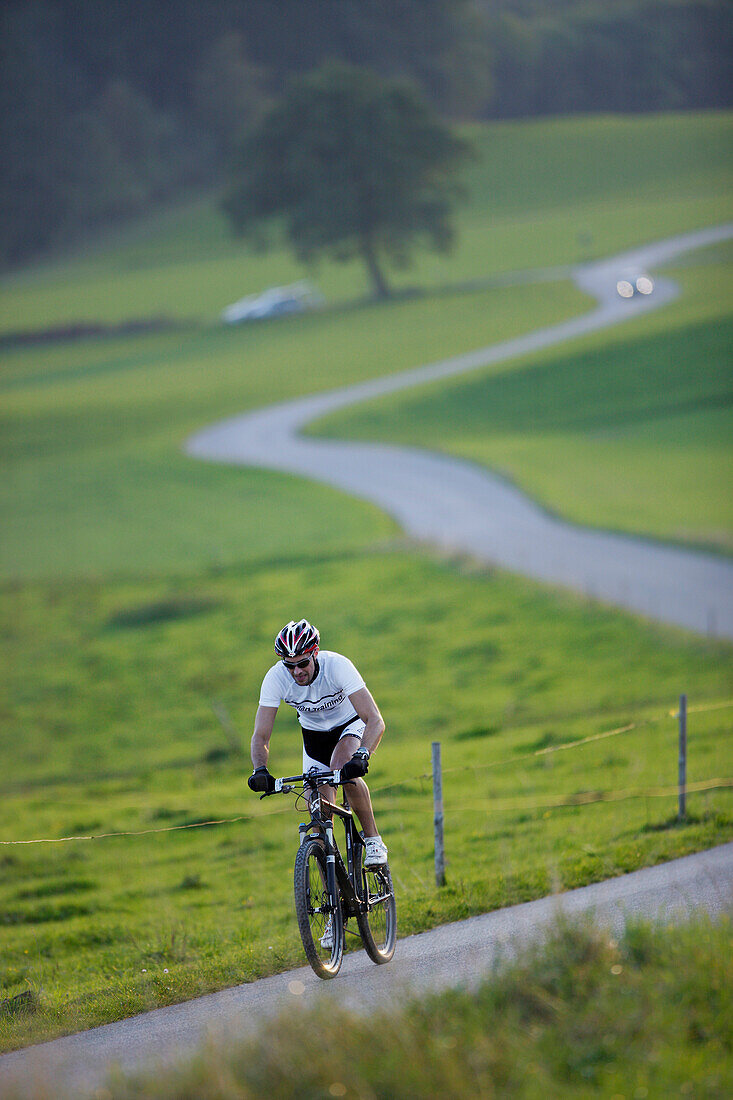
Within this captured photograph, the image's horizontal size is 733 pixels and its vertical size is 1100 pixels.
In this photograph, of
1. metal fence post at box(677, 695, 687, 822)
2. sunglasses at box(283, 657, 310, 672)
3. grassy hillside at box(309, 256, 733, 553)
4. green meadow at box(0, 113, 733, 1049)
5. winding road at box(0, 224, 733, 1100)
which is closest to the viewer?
winding road at box(0, 224, 733, 1100)

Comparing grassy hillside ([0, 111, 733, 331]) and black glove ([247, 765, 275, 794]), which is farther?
grassy hillside ([0, 111, 733, 331])

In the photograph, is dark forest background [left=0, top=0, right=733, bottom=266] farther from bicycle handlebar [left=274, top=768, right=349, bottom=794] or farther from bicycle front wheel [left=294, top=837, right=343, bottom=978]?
bicycle front wheel [left=294, top=837, right=343, bottom=978]

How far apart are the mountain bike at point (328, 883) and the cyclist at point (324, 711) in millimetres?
92

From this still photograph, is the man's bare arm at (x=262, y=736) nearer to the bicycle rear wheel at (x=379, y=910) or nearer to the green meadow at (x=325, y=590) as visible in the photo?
the bicycle rear wheel at (x=379, y=910)

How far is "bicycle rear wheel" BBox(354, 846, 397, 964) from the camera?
7047 mm

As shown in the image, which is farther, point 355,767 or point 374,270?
point 374,270

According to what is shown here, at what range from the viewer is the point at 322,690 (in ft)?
22.6

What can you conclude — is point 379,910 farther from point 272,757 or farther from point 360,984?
point 272,757

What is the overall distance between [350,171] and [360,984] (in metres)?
58.6

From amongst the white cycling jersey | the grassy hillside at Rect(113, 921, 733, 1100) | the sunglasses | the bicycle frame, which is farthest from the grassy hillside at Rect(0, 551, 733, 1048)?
the grassy hillside at Rect(113, 921, 733, 1100)

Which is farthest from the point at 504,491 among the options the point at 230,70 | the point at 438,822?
the point at 230,70

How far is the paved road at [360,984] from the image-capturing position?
5586mm

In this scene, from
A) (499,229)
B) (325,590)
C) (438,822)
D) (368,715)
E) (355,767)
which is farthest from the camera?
(499,229)

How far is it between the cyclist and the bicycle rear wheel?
126mm
